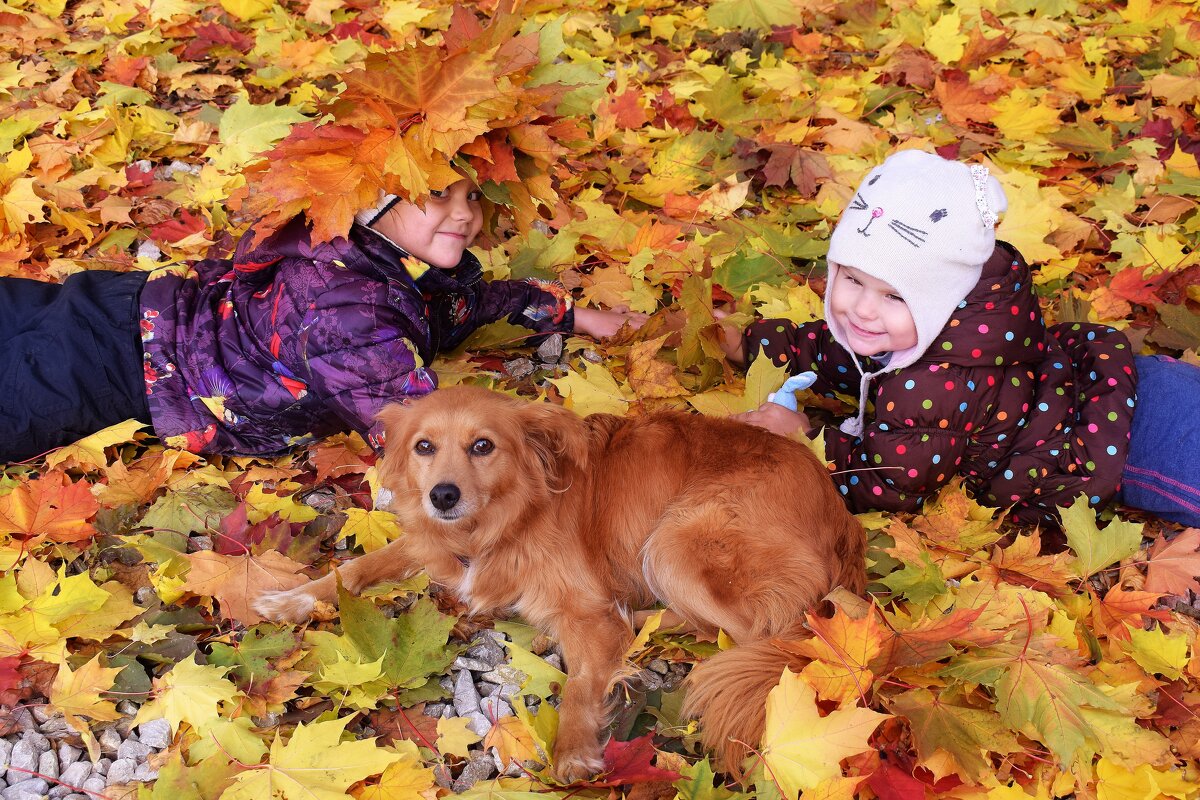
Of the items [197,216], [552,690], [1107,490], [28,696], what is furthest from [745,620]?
[197,216]

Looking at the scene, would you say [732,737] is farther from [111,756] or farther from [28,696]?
[28,696]

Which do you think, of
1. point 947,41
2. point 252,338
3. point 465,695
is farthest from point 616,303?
point 947,41

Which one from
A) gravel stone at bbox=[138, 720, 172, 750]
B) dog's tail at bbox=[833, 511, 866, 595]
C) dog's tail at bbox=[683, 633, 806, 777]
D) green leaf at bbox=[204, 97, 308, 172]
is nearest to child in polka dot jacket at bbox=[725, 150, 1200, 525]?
dog's tail at bbox=[833, 511, 866, 595]

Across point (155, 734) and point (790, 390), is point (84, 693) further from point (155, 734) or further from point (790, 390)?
point (790, 390)

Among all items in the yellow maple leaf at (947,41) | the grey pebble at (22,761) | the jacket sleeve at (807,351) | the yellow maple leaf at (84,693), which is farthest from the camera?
the yellow maple leaf at (947,41)

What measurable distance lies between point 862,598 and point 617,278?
7.06 feet

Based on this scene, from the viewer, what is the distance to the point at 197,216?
4.76 metres

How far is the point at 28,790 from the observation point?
2504mm

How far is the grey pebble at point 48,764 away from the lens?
2.56 meters

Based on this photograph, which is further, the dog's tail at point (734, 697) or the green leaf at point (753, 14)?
the green leaf at point (753, 14)

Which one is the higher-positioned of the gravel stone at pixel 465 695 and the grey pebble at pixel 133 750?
the grey pebble at pixel 133 750

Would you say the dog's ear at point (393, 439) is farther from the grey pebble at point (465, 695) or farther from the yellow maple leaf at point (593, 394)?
the yellow maple leaf at point (593, 394)

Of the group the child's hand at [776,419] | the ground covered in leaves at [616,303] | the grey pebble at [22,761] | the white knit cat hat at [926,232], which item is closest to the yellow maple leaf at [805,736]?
the ground covered in leaves at [616,303]

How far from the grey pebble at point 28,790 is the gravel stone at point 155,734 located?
0.26 metres
